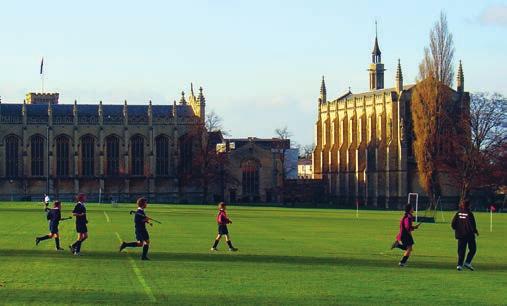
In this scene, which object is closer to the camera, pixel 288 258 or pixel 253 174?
pixel 288 258

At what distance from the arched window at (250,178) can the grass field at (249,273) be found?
89289 millimetres

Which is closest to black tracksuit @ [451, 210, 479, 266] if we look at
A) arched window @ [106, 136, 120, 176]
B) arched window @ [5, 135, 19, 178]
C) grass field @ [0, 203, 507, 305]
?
grass field @ [0, 203, 507, 305]

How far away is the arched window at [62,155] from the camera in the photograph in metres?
136

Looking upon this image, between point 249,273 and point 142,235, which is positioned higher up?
point 142,235

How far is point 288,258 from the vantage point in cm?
3403

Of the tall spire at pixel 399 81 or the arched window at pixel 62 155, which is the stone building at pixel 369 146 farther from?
the arched window at pixel 62 155

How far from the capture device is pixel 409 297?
23.3m

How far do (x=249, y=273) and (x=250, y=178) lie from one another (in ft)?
357

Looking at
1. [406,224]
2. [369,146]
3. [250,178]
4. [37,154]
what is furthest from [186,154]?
[406,224]

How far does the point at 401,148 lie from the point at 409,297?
9985cm

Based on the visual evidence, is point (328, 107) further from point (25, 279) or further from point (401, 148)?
point (25, 279)

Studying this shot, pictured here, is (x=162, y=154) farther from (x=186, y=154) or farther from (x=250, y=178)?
(x=250, y=178)

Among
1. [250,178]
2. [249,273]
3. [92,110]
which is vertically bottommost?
[249,273]

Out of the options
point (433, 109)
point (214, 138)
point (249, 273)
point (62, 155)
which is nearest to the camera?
point (249, 273)
